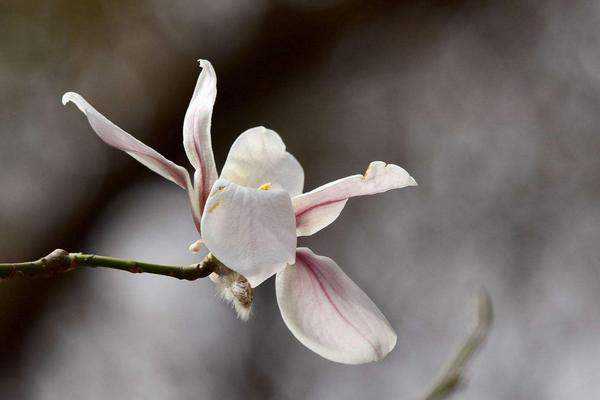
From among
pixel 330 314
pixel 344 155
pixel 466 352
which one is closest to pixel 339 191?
pixel 330 314

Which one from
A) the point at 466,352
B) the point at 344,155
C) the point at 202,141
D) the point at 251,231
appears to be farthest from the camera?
the point at 344,155

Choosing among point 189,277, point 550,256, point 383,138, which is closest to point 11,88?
point 383,138

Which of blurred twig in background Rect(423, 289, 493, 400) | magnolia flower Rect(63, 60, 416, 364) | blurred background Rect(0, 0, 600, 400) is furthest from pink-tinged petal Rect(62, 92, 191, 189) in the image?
blurred background Rect(0, 0, 600, 400)

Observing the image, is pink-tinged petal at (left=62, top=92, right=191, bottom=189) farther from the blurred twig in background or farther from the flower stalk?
the blurred twig in background

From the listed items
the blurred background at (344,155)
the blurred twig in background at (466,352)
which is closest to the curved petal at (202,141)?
the blurred twig in background at (466,352)

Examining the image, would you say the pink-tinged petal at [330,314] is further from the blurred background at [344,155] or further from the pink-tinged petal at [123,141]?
the blurred background at [344,155]

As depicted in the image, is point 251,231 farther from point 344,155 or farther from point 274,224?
point 344,155

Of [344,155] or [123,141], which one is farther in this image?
[344,155]
